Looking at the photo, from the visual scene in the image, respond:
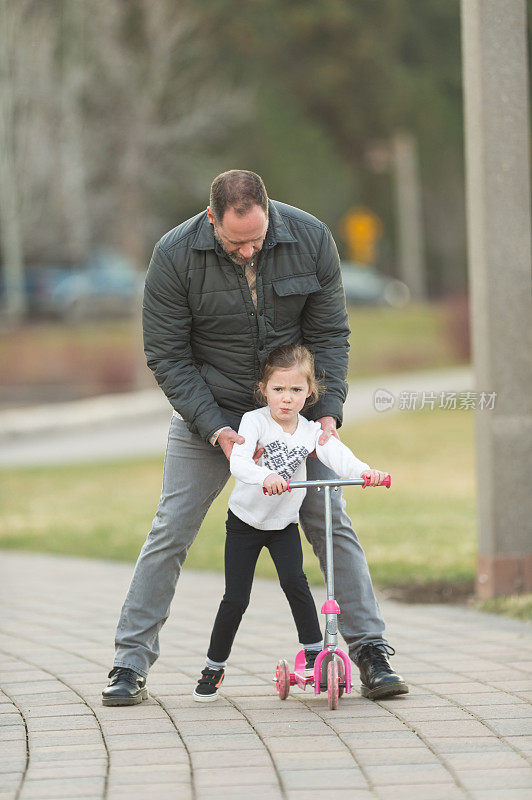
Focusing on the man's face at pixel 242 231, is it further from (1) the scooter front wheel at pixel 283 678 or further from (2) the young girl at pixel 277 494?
(1) the scooter front wheel at pixel 283 678

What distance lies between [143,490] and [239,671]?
7.91 m

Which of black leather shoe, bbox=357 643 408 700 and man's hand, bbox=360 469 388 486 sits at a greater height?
man's hand, bbox=360 469 388 486

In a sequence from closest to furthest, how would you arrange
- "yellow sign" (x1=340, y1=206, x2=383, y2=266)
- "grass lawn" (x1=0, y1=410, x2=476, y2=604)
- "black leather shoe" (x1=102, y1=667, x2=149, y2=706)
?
"black leather shoe" (x1=102, y1=667, x2=149, y2=706), "grass lawn" (x1=0, y1=410, x2=476, y2=604), "yellow sign" (x1=340, y1=206, x2=383, y2=266)

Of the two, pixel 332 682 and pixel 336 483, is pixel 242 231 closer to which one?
pixel 336 483

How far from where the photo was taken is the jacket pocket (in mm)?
4855

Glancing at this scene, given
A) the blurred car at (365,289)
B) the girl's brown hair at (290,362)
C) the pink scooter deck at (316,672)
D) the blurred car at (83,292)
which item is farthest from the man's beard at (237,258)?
the blurred car at (365,289)

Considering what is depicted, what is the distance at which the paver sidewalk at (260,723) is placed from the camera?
3949 millimetres

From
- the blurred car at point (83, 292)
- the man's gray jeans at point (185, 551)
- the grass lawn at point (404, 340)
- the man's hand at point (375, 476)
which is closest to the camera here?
the man's hand at point (375, 476)

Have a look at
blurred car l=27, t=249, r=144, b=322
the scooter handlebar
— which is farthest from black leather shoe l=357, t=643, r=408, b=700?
blurred car l=27, t=249, r=144, b=322

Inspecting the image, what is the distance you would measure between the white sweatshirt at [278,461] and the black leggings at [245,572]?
76mm

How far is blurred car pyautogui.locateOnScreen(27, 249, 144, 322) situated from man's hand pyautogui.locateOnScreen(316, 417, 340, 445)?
2869 cm

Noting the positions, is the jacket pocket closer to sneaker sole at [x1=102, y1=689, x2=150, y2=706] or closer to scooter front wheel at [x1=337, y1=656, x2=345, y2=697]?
scooter front wheel at [x1=337, y1=656, x2=345, y2=697]

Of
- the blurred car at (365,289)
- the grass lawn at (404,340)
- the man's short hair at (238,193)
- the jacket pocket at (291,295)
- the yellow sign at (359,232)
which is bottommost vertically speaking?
the jacket pocket at (291,295)

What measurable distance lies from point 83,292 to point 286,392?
29.6 m
